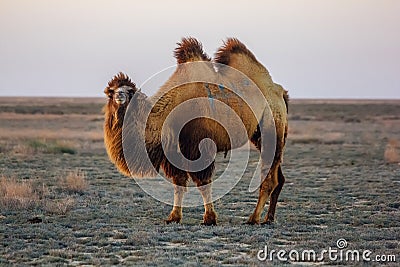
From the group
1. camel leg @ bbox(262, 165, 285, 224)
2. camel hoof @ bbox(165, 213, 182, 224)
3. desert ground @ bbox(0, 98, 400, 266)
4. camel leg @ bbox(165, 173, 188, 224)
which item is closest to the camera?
desert ground @ bbox(0, 98, 400, 266)

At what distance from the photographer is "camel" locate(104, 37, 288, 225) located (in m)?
8.73

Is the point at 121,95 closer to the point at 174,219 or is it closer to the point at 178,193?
the point at 178,193

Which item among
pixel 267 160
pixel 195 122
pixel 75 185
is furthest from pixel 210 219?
pixel 75 185

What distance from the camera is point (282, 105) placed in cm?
991

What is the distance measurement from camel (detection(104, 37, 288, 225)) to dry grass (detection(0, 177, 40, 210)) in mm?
2355

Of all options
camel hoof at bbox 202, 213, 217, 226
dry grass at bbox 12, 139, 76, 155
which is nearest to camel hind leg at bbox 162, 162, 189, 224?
camel hoof at bbox 202, 213, 217, 226

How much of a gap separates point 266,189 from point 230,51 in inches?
91.3

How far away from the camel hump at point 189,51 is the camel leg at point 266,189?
2.14 m

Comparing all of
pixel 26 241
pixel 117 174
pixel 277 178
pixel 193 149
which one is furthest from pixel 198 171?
pixel 117 174

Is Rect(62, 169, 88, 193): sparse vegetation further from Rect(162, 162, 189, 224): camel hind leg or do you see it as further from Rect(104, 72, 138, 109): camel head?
Rect(104, 72, 138, 109): camel head

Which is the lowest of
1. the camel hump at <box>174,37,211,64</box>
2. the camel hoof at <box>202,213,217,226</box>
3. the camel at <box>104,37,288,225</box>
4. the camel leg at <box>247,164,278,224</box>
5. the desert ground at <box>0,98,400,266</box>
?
the desert ground at <box>0,98,400,266</box>

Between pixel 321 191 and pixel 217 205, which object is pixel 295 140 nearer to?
pixel 321 191

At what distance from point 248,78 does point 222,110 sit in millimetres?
918

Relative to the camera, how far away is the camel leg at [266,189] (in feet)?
30.7
